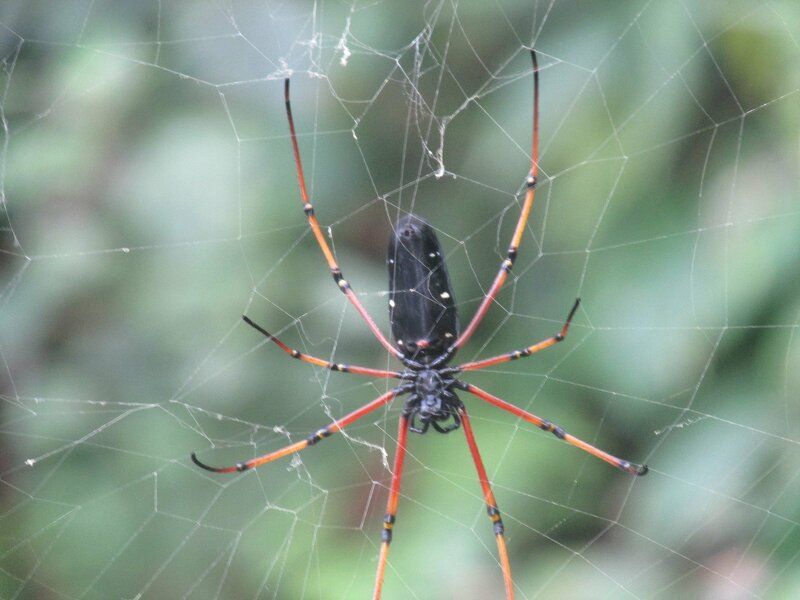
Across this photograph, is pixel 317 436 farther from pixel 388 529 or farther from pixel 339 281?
pixel 339 281

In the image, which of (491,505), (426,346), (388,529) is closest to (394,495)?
(388,529)

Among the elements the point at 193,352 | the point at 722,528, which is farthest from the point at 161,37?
the point at 722,528

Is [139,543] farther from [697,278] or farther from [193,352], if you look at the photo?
[697,278]

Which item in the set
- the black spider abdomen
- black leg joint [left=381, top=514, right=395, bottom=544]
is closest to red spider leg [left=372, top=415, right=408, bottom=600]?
black leg joint [left=381, top=514, right=395, bottom=544]

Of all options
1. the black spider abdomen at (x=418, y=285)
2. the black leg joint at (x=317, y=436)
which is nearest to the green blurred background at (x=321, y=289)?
the black leg joint at (x=317, y=436)

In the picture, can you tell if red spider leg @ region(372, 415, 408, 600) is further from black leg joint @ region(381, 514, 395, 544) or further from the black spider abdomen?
the black spider abdomen

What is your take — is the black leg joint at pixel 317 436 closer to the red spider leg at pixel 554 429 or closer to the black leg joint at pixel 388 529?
the black leg joint at pixel 388 529
